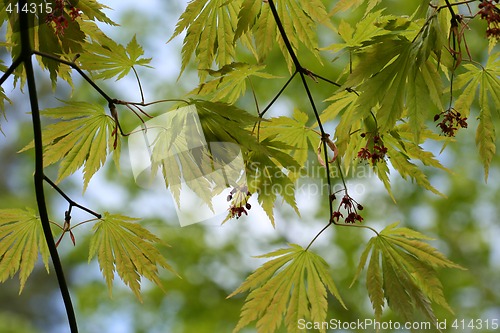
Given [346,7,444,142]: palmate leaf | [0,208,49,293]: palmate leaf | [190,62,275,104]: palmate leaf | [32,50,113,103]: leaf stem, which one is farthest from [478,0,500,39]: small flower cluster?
[0,208,49,293]: palmate leaf

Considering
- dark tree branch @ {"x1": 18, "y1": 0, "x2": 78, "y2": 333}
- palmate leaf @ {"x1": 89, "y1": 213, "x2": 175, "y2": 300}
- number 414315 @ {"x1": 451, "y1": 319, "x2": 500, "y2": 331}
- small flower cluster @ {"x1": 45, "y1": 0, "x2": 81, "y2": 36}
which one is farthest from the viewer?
number 414315 @ {"x1": 451, "y1": 319, "x2": 500, "y2": 331}

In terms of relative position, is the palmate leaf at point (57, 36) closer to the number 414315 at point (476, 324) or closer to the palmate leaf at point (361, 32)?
the palmate leaf at point (361, 32)

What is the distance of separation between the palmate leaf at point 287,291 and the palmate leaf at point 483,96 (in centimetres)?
35

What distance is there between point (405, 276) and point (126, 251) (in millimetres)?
499

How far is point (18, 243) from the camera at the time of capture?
1.03 metres

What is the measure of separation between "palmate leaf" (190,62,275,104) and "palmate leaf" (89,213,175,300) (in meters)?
0.27

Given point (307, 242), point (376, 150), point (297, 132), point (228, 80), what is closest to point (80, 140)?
point (228, 80)

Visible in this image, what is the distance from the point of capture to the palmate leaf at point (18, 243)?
1020mm

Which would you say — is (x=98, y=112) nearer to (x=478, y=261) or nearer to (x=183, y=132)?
(x=183, y=132)

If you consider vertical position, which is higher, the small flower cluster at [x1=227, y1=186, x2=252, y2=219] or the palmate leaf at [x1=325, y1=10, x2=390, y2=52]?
the palmate leaf at [x1=325, y1=10, x2=390, y2=52]

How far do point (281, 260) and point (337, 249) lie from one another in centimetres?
389

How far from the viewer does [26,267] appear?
104 centimetres

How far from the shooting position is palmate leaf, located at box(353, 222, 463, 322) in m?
0.95

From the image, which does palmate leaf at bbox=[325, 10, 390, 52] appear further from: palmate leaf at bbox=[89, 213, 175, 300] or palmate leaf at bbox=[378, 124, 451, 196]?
palmate leaf at bbox=[89, 213, 175, 300]
